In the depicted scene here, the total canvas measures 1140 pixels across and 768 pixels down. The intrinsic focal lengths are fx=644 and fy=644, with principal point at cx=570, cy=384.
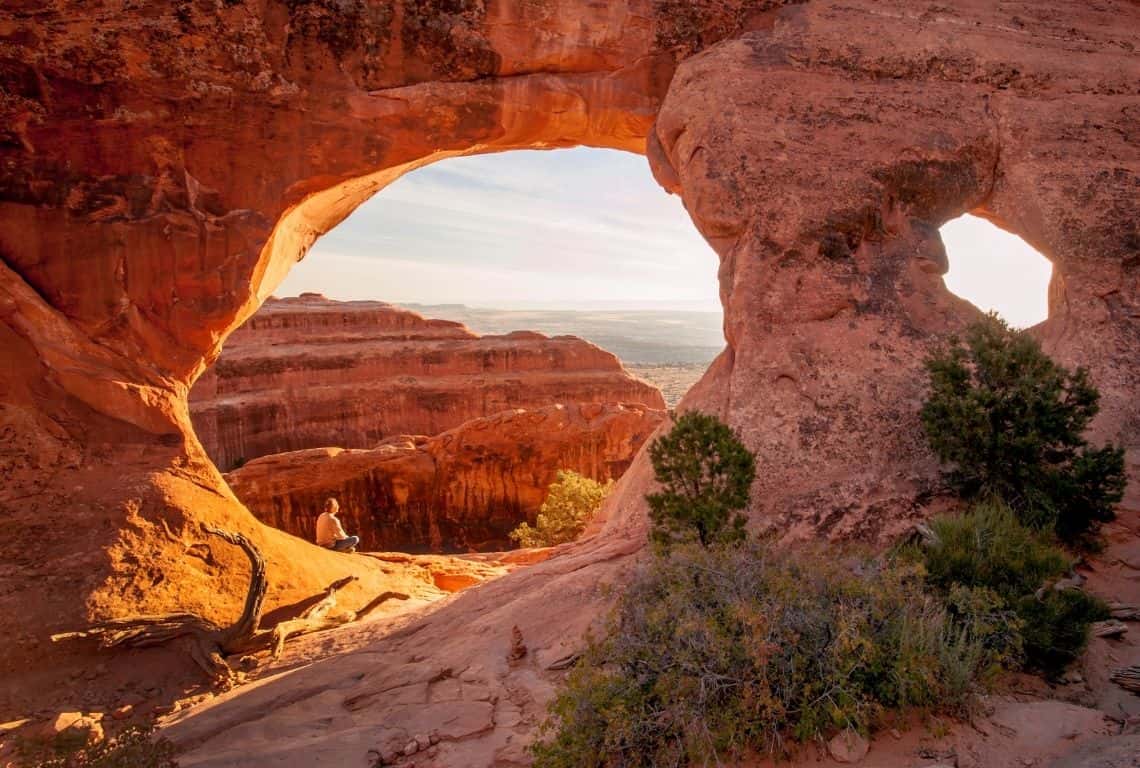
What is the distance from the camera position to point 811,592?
14.1 ft

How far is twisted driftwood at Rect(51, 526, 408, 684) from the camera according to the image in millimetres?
7996

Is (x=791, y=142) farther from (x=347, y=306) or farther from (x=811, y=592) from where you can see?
(x=347, y=306)

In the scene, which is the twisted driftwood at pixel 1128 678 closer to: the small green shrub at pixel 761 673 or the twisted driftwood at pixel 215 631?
the small green shrub at pixel 761 673

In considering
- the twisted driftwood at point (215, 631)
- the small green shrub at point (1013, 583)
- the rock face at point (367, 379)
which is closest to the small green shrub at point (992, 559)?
the small green shrub at point (1013, 583)

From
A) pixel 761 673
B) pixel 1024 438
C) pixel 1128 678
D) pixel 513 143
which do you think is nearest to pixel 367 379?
pixel 513 143

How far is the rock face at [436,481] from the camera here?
20.4 metres

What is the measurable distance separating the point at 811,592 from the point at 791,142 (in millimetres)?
7131

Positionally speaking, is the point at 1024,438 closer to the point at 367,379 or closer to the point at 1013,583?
the point at 1013,583

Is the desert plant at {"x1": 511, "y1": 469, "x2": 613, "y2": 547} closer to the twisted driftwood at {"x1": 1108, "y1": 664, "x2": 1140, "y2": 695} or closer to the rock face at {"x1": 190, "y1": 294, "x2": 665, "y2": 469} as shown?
the twisted driftwood at {"x1": 1108, "y1": 664, "x2": 1140, "y2": 695}

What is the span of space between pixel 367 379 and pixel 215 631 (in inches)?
1057

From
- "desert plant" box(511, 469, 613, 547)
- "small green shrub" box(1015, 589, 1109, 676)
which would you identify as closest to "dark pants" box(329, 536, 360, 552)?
"desert plant" box(511, 469, 613, 547)

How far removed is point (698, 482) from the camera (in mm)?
6188

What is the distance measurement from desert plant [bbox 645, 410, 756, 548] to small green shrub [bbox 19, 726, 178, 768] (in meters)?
4.18

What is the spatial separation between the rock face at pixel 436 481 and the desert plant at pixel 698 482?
52.4ft
